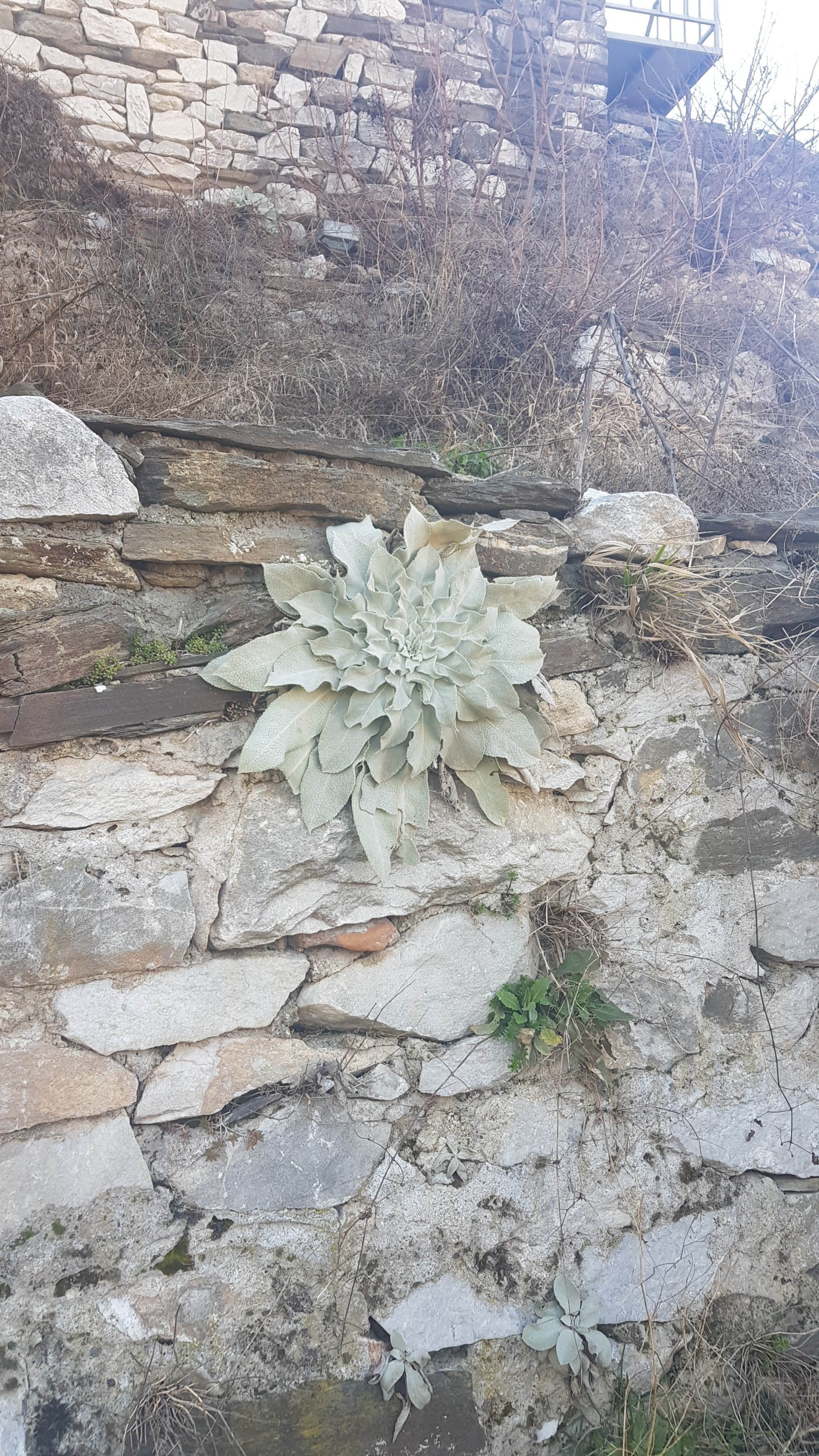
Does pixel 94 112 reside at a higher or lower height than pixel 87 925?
higher

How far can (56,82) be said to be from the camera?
379 centimetres

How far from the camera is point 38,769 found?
1707mm

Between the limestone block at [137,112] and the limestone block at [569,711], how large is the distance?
3596 mm

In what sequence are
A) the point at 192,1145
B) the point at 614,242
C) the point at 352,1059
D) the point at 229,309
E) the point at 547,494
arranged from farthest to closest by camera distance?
the point at 614,242 < the point at 229,309 < the point at 547,494 < the point at 352,1059 < the point at 192,1145

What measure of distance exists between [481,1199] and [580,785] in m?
1.03

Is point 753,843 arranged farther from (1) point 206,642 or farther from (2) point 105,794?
(2) point 105,794

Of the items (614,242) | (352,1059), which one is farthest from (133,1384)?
(614,242)

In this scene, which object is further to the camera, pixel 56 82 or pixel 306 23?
pixel 306 23

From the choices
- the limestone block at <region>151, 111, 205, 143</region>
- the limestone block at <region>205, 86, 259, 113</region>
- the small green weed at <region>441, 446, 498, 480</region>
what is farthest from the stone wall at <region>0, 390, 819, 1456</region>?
the limestone block at <region>205, 86, 259, 113</region>

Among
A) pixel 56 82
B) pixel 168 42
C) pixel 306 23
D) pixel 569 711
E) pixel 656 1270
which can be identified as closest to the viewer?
pixel 656 1270

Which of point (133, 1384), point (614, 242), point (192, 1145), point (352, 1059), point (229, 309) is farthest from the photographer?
point (614, 242)

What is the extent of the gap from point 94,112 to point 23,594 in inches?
135

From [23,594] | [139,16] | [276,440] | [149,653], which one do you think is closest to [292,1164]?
[149,653]

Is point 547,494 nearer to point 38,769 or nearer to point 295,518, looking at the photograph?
point 295,518
